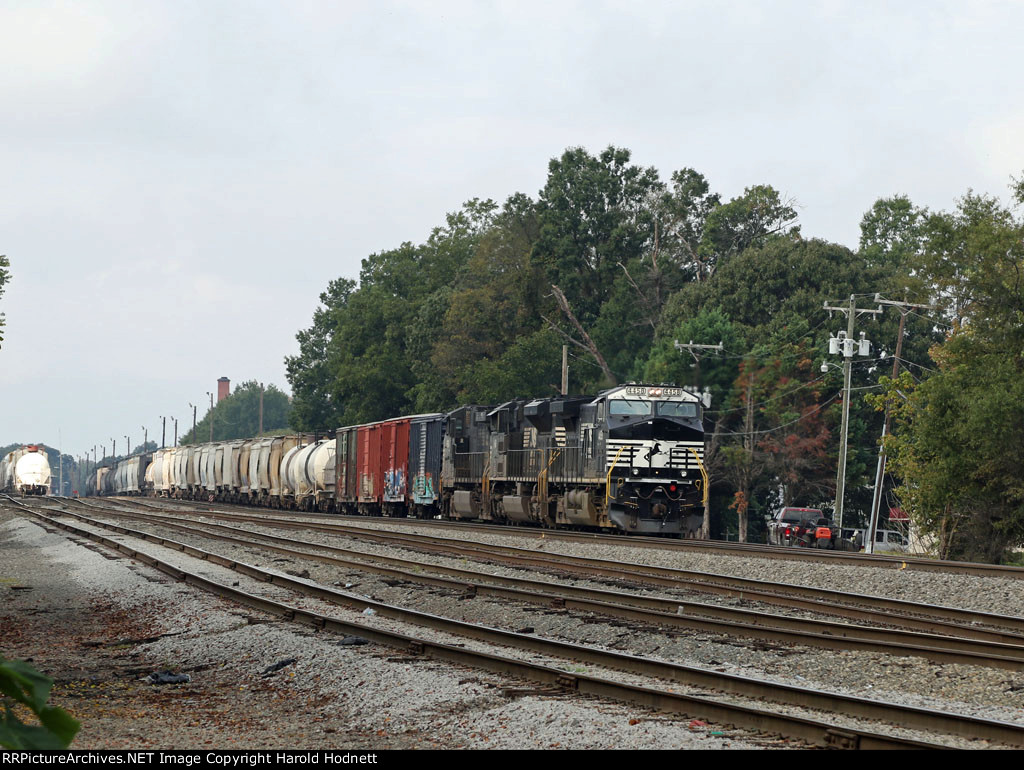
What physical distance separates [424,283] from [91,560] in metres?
77.1

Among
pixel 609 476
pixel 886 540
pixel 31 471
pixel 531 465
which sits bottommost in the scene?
pixel 886 540

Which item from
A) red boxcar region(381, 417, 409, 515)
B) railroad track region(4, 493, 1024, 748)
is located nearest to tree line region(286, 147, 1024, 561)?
red boxcar region(381, 417, 409, 515)

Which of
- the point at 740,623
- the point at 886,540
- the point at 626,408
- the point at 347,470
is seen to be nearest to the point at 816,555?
the point at 626,408

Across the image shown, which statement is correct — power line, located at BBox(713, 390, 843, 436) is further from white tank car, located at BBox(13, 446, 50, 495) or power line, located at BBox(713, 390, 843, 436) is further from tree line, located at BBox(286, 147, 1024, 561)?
white tank car, located at BBox(13, 446, 50, 495)

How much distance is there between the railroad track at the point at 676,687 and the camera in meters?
7.57

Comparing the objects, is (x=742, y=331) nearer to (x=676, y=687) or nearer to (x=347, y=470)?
(x=347, y=470)

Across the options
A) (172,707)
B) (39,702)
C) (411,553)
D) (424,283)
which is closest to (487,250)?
(424,283)

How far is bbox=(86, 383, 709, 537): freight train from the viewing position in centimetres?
3005

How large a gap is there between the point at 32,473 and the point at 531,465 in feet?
205

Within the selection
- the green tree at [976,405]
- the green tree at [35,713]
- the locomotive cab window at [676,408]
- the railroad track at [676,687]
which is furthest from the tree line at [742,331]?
the green tree at [35,713]

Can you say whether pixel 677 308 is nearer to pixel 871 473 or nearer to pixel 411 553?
pixel 871 473

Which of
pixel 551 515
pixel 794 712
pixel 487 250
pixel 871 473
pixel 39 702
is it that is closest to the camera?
pixel 39 702

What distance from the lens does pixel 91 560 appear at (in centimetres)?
2386

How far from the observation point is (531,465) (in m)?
34.5
